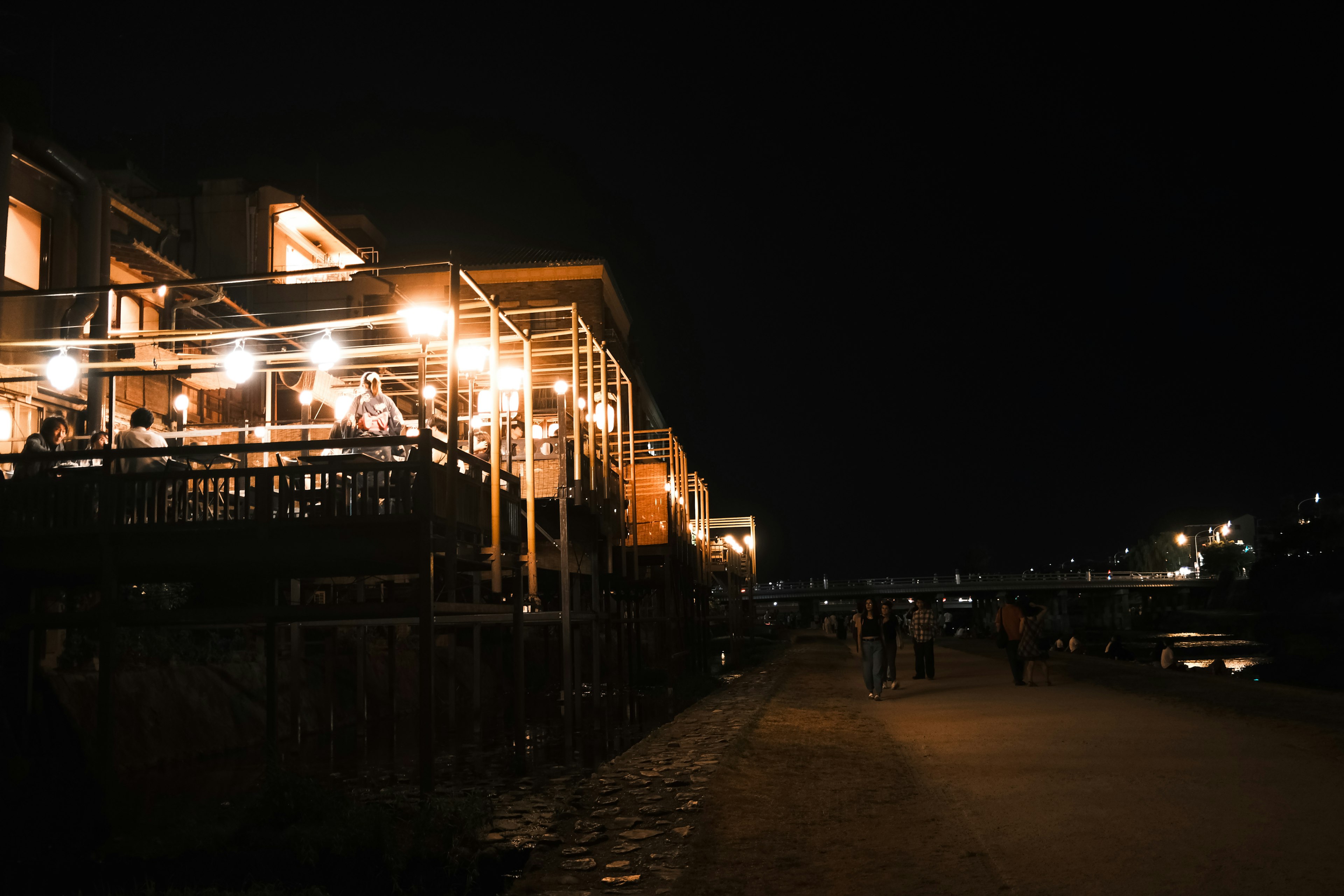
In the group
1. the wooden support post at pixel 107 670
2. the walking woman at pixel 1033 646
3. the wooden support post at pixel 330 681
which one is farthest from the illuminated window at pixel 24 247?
the walking woman at pixel 1033 646

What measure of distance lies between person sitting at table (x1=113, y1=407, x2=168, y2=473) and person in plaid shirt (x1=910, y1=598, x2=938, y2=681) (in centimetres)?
1410

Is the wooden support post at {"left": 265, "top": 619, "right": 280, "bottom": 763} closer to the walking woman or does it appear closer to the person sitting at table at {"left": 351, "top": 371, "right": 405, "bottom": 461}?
the person sitting at table at {"left": 351, "top": 371, "right": 405, "bottom": 461}

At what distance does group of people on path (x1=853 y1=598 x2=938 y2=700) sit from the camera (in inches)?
679

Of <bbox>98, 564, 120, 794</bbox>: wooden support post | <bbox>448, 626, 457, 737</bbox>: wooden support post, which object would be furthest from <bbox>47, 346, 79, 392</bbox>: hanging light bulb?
<bbox>448, 626, 457, 737</bbox>: wooden support post

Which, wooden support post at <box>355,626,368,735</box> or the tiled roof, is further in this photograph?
the tiled roof

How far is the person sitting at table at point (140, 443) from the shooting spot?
11.1 metres

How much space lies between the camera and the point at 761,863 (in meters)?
6.56

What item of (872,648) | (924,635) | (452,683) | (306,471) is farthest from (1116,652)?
(306,471)

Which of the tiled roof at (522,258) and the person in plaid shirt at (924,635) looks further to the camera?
the tiled roof at (522,258)

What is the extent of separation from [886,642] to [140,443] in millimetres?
12633

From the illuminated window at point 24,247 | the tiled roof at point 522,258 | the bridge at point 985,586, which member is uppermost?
the tiled roof at point 522,258

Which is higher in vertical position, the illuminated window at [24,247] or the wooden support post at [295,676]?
the illuminated window at [24,247]

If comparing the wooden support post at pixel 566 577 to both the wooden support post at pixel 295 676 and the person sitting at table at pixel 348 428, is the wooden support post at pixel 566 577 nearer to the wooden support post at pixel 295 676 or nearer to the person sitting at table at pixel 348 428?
the person sitting at table at pixel 348 428

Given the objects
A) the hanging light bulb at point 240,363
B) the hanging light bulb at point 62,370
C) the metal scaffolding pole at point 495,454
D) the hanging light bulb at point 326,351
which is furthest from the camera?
the hanging light bulb at point 240,363
